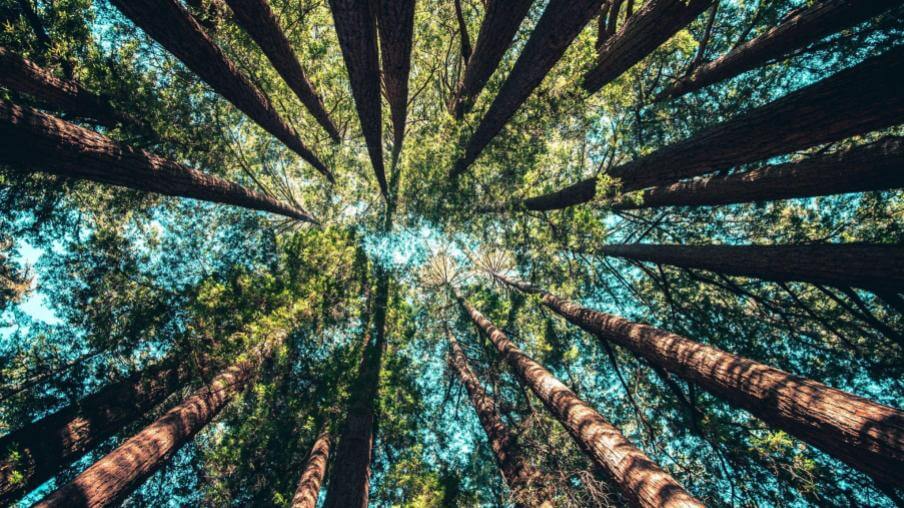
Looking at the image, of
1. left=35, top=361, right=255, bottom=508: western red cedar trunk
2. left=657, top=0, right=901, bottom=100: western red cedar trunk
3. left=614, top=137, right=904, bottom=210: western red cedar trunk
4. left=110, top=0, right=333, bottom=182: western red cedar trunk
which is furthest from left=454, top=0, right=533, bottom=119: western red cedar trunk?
left=35, top=361, right=255, bottom=508: western red cedar trunk

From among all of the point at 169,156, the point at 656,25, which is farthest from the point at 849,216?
the point at 169,156

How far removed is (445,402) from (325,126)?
Result: 938cm

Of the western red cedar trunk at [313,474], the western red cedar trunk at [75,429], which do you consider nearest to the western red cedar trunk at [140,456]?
the western red cedar trunk at [75,429]

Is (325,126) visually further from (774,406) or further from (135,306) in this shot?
(774,406)

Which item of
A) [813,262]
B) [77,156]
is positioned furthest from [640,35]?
[77,156]

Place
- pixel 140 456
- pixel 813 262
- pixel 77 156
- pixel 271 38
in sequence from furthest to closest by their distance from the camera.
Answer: pixel 271 38
pixel 813 262
pixel 140 456
pixel 77 156

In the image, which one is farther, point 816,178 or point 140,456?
point 816,178

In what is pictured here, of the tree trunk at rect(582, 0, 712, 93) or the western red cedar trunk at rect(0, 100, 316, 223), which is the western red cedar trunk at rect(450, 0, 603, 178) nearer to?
the tree trunk at rect(582, 0, 712, 93)

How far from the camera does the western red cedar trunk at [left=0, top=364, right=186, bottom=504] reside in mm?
4293

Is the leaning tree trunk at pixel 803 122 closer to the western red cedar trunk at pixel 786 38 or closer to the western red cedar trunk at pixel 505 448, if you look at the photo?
the western red cedar trunk at pixel 786 38

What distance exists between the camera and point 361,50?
4.68 m

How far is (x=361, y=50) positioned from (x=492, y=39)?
2180 mm

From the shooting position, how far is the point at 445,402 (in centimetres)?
990

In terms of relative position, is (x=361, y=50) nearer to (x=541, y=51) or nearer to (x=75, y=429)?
(x=541, y=51)
